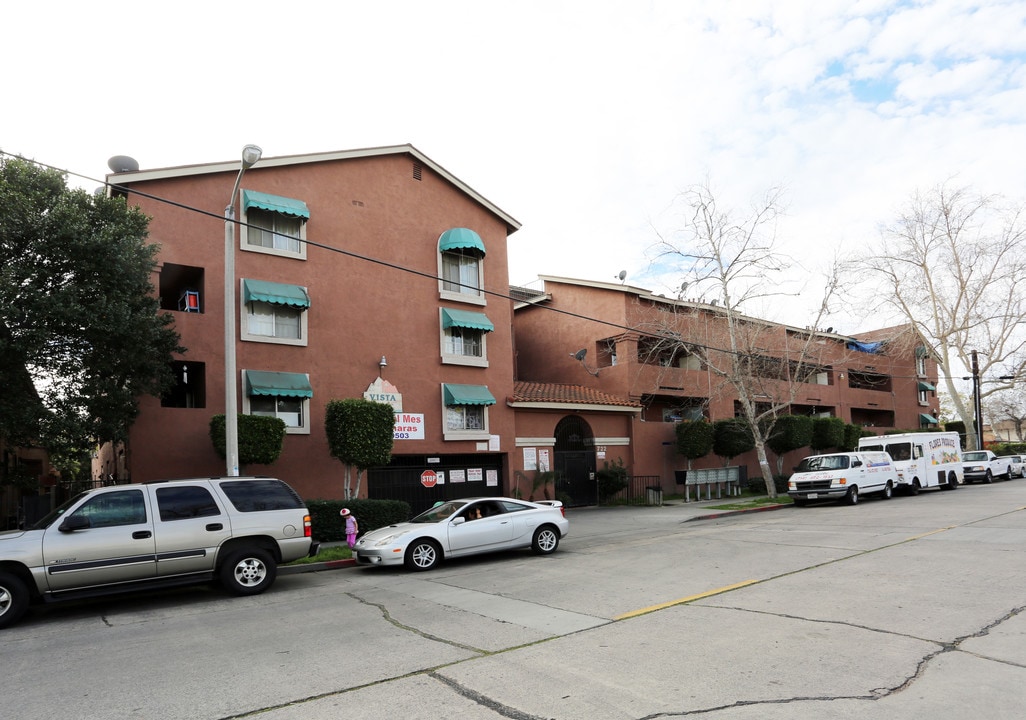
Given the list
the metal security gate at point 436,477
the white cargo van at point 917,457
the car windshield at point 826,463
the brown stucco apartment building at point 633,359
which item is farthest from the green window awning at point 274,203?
the white cargo van at point 917,457

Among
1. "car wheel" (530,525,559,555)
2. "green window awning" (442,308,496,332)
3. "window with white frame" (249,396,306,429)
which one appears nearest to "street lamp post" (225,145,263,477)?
"window with white frame" (249,396,306,429)

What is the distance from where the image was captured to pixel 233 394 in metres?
13.6

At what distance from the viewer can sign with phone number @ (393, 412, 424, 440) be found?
2045cm

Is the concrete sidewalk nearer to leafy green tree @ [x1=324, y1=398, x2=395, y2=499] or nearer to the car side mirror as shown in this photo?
leafy green tree @ [x1=324, y1=398, x2=395, y2=499]

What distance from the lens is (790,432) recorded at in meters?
31.0

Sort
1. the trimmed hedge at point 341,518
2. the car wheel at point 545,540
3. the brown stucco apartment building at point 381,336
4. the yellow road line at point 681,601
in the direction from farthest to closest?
1. the brown stucco apartment building at point 381,336
2. the trimmed hedge at point 341,518
3. the car wheel at point 545,540
4. the yellow road line at point 681,601

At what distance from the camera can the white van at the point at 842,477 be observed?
2295cm

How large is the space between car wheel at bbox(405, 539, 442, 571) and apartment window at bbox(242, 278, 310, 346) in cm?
873

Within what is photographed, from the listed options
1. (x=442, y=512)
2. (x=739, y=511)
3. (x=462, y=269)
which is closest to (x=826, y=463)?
(x=739, y=511)

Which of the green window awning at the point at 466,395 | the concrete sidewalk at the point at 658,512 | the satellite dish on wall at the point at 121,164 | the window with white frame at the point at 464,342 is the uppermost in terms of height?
the satellite dish on wall at the point at 121,164

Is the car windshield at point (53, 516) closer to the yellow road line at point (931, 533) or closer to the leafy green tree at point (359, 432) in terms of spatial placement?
the leafy green tree at point (359, 432)

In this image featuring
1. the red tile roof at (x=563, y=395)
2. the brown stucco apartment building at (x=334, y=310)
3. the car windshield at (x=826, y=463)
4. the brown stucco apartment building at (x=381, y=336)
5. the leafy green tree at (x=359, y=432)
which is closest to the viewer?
the leafy green tree at (x=359, y=432)

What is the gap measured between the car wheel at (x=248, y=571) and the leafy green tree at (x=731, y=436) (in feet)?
70.4

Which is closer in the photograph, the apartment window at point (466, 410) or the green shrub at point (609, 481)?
the apartment window at point (466, 410)
